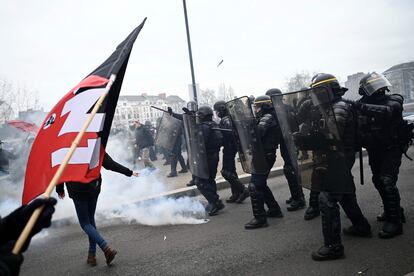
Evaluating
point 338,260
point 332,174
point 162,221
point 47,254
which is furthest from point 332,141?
point 47,254

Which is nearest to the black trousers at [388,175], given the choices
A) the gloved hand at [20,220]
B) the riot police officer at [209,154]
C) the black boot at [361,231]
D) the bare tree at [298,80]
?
the black boot at [361,231]

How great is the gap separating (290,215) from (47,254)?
3401 millimetres

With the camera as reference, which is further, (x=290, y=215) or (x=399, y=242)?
(x=290, y=215)

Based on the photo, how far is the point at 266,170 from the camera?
432 centimetres

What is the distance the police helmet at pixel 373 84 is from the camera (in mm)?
3627

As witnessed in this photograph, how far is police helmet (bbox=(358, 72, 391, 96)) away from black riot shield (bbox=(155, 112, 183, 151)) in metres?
5.14

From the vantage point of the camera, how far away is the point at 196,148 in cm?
534

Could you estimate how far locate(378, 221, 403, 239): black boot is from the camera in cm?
349

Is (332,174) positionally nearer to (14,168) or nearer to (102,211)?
(102,211)

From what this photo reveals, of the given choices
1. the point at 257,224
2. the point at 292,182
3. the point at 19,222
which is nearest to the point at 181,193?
the point at 292,182

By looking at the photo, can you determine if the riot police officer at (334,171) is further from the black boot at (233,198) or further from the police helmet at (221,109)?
the police helmet at (221,109)

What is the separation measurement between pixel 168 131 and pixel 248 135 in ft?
14.2

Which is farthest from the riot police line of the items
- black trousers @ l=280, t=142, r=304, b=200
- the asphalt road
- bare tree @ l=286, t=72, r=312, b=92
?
bare tree @ l=286, t=72, r=312, b=92

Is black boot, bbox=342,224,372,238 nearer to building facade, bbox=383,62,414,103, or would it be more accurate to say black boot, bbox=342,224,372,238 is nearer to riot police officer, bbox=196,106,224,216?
riot police officer, bbox=196,106,224,216
